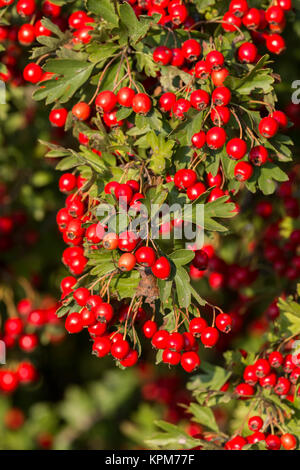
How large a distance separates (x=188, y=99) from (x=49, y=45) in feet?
2.55

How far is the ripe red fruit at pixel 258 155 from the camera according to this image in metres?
2.61

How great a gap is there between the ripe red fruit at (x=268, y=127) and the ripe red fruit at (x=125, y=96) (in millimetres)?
603

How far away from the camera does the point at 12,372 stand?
14.9 ft

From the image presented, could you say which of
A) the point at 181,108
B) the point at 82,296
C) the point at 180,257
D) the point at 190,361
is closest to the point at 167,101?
the point at 181,108

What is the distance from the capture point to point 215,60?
2525 mm

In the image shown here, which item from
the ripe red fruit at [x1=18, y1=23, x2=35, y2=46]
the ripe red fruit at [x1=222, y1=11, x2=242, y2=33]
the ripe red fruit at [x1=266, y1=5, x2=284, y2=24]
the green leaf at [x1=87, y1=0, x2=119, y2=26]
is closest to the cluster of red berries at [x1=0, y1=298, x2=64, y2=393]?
the ripe red fruit at [x1=18, y1=23, x2=35, y2=46]

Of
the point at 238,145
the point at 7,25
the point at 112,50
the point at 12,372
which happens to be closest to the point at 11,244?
the point at 12,372

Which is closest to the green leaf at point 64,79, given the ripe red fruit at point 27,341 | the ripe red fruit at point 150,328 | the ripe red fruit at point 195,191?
the ripe red fruit at point 195,191

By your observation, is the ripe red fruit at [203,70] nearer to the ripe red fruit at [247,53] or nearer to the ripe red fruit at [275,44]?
the ripe red fruit at [247,53]

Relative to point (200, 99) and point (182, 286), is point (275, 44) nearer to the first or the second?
point (200, 99)

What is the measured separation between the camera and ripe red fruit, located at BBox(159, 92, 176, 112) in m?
2.67

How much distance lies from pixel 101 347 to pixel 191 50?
56.8 inches
